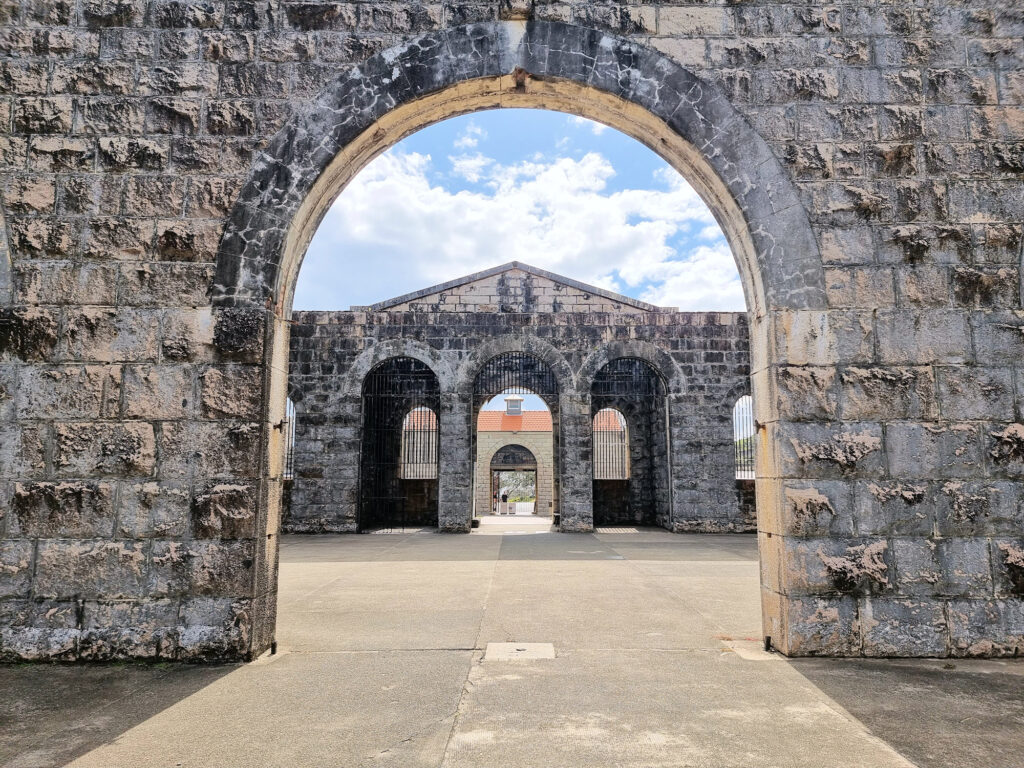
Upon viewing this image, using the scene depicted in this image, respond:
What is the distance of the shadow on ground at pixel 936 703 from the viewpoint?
2.30 metres

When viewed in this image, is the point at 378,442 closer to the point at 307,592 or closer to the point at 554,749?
the point at 307,592

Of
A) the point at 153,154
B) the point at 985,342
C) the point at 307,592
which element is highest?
the point at 153,154

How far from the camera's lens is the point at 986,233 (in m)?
3.73

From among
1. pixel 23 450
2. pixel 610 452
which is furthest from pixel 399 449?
pixel 23 450

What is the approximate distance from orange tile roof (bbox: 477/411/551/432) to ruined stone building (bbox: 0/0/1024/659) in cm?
1978

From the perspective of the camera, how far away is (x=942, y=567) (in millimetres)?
3490

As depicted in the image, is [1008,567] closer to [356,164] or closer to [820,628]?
[820,628]

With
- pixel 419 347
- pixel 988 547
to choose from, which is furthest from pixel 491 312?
pixel 988 547

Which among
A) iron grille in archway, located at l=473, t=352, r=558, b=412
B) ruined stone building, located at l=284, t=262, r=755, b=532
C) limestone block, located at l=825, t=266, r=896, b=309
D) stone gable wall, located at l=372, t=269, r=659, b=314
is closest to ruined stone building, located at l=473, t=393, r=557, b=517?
iron grille in archway, located at l=473, t=352, r=558, b=412

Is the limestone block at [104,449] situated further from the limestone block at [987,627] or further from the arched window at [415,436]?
the arched window at [415,436]

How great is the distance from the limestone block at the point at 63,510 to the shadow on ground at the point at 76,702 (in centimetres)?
67

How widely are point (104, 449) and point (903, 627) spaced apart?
4319 mm

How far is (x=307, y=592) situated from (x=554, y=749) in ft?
12.5

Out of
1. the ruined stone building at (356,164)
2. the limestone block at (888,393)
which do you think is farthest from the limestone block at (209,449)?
the limestone block at (888,393)
